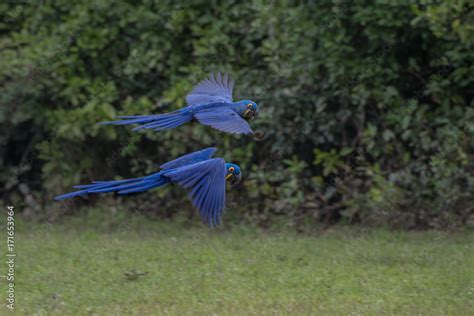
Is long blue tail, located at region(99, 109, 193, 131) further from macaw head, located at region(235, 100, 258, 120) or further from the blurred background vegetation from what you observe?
the blurred background vegetation

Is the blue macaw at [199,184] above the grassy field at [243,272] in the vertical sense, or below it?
above

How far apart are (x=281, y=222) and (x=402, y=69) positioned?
2.17 meters

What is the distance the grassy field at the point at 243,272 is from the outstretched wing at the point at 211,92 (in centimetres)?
145

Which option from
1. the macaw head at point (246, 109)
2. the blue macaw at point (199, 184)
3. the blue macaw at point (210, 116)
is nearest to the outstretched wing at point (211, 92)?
the blue macaw at point (210, 116)

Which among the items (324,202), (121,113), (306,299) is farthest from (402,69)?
(306,299)

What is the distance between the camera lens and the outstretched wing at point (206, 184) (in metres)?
5.64

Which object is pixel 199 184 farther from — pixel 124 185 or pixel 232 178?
pixel 124 185

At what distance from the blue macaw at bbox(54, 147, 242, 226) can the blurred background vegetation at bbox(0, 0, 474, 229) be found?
3512 mm

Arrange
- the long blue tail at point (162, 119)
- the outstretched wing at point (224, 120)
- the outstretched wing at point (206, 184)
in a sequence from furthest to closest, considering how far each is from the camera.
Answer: the long blue tail at point (162, 119), the outstretched wing at point (224, 120), the outstretched wing at point (206, 184)

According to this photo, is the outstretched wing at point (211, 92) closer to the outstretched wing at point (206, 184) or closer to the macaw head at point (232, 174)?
the macaw head at point (232, 174)

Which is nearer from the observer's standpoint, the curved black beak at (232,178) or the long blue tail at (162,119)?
the curved black beak at (232,178)

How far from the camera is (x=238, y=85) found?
9555 mm

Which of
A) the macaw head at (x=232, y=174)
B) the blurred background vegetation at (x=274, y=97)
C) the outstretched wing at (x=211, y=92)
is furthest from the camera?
the blurred background vegetation at (x=274, y=97)

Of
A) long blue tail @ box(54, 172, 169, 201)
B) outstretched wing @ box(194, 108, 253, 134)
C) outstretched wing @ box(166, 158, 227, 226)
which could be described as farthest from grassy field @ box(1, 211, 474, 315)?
outstretched wing @ box(194, 108, 253, 134)
